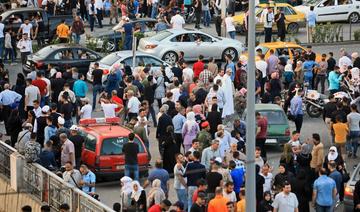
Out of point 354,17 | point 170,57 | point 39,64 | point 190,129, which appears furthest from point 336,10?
point 190,129

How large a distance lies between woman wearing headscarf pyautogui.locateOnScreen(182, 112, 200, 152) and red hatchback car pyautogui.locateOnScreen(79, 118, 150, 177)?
4.60ft

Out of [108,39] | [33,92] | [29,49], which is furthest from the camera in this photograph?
[108,39]

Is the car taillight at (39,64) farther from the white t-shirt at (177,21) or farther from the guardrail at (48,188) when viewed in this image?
the guardrail at (48,188)

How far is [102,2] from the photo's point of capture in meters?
52.6

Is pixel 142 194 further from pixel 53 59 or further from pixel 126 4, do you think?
pixel 126 4

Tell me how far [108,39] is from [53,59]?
5.84 m

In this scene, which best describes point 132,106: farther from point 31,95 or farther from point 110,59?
point 110,59

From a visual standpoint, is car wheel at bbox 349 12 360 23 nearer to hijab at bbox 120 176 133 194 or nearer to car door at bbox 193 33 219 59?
car door at bbox 193 33 219 59

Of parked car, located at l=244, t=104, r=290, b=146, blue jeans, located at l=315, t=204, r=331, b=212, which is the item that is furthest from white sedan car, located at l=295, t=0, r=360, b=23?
blue jeans, located at l=315, t=204, r=331, b=212

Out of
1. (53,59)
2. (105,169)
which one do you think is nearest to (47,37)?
(53,59)

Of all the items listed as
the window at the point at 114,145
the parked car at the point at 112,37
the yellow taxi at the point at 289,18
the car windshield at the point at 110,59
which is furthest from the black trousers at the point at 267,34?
the window at the point at 114,145

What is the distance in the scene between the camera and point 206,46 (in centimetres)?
4569

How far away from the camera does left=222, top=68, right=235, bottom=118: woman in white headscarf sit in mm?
35250

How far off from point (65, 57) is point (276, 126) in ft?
34.3
